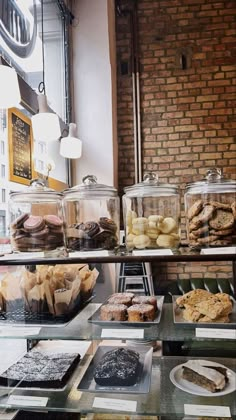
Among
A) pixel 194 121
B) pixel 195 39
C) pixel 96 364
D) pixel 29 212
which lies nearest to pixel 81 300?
pixel 96 364

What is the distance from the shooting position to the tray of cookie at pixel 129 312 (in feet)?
3.88

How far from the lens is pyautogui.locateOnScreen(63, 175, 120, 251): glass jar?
1052 millimetres

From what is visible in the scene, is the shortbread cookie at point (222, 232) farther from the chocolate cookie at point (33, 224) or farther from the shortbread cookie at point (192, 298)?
the chocolate cookie at point (33, 224)

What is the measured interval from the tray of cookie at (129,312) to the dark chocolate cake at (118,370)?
0.59 feet

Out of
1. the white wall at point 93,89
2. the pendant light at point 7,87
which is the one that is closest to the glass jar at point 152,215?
the pendant light at point 7,87

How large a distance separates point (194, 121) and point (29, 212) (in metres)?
3.03

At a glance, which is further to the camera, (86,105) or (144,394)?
(86,105)

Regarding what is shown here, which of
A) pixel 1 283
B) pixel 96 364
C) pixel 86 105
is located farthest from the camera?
pixel 86 105

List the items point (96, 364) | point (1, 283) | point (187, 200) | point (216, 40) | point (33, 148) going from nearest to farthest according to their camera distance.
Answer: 1. point (187, 200)
2. point (1, 283)
3. point (96, 364)
4. point (33, 148)
5. point (216, 40)

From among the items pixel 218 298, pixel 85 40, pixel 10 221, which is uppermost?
pixel 85 40

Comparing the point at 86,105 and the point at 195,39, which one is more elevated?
the point at 195,39

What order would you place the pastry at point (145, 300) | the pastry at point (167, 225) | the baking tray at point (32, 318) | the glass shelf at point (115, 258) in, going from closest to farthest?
the glass shelf at point (115, 258), the pastry at point (167, 225), the baking tray at point (32, 318), the pastry at point (145, 300)

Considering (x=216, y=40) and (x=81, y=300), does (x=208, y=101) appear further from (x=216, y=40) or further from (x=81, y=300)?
(x=81, y=300)

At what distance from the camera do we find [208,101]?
3746 millimetres
